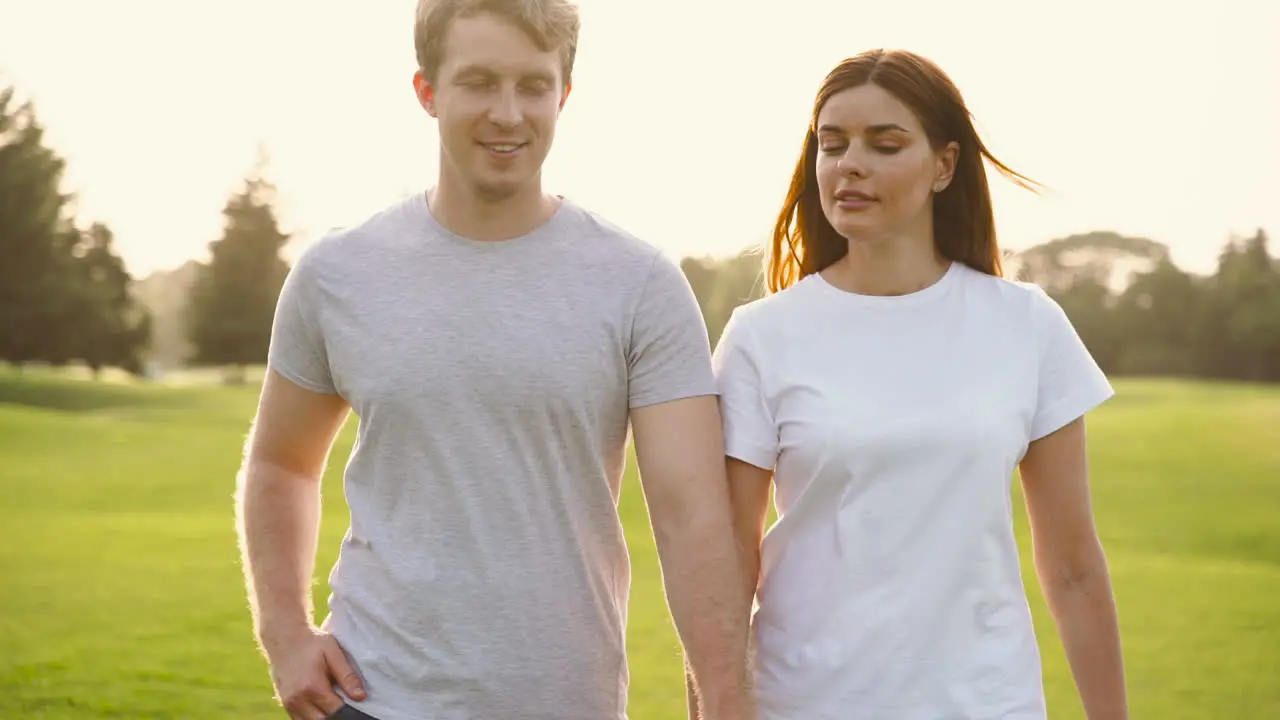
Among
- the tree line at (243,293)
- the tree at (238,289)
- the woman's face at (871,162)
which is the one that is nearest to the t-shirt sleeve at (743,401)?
the woman's face at (871,162)

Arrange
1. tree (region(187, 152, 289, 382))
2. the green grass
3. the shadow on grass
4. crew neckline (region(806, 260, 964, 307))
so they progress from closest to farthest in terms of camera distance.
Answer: crew neckline (region(806, 260, 964, 307)) → the green grass → the shadow on grass → tree (region(187, 152, 289, 382))

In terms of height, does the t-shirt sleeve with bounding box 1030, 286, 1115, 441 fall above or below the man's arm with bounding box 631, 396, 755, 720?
above

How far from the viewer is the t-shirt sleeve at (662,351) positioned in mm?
2377

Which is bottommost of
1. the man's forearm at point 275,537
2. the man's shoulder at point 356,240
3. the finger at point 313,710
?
the finger at point 313,710

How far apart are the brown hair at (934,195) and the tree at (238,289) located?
3932 cm

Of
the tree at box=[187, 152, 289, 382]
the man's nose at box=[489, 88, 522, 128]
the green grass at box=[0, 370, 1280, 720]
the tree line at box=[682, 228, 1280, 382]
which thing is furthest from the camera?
the tree at box=[187, 152, 289, 382]

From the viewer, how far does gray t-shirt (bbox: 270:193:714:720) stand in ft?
7.64

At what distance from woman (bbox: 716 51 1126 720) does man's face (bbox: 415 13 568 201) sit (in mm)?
505

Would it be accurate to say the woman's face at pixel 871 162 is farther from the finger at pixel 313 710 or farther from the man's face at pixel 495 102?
the finger at pixel 313 710

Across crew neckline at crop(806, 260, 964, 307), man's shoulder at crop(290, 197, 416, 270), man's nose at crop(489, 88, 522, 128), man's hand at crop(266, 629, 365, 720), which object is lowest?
man's hand at crop(266, 629, 365, 720)

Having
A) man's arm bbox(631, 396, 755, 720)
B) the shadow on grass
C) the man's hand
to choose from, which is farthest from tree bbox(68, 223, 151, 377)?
man's arm bbox(631, 396, 755, 720)

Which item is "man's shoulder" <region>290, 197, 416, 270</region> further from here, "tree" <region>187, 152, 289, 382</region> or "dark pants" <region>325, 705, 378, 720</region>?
"tree" <region>187, 152, 289, 382</region>

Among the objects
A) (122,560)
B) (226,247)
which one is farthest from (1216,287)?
(226,247)

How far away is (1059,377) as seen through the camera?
2496 mm
